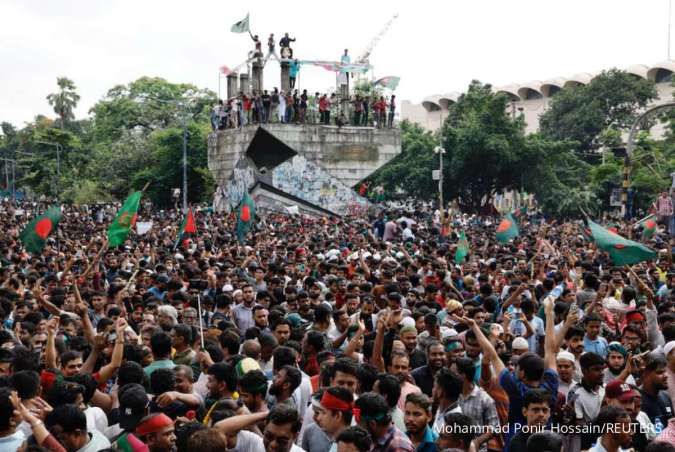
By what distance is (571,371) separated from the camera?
6.55 metres

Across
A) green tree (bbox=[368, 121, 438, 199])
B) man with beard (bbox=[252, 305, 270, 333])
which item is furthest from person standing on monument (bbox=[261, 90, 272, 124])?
man with beard (bbox=[252, 305, 270, 333])

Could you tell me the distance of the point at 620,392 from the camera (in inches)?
217

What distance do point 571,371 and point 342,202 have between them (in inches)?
1179

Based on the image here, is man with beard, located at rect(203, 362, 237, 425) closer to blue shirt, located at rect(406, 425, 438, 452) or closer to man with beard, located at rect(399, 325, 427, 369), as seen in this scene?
blue shirt, located at rect(406, 425, 438, 452)

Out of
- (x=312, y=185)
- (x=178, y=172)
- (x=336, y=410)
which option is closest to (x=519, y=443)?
(x=336, y=410)

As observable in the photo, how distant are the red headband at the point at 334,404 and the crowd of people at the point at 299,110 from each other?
1192 inches

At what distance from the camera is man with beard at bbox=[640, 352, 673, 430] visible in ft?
20.2

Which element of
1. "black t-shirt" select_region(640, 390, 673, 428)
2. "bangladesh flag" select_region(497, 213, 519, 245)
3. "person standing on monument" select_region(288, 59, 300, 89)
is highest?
"person standing on monument" select_region(288, 59, 300, 89)

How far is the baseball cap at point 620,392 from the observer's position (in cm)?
552

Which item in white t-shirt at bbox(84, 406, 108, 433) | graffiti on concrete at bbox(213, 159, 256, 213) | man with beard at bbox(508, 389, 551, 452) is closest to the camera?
man with beard at bbox(508, 389, 551, 452)

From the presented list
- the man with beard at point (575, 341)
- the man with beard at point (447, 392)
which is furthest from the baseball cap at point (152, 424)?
the man with beard at point (575, 341)

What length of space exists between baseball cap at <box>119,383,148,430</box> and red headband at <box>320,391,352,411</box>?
1055mm

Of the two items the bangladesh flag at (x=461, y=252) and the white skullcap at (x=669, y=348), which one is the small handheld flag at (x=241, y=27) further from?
the white skullcap at (x=669, y=348)

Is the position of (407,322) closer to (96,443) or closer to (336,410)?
(336,410)
